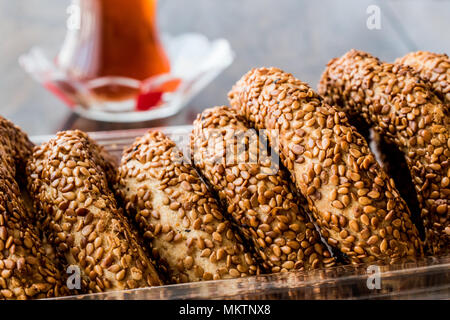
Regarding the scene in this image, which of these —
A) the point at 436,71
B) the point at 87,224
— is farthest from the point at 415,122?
the point at 87,224

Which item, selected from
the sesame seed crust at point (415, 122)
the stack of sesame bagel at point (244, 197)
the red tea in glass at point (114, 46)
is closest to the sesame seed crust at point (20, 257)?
the stack of sesame bagel at point (244, 197)

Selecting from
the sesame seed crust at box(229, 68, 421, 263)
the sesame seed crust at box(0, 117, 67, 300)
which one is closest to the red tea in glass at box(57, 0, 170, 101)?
the sesame seed crust at box(0, 117, 67, 300)

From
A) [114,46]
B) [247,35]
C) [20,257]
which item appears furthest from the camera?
[247,35]

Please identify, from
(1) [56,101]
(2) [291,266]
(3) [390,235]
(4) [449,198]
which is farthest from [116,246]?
(1) [56,101]

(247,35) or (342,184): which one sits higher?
(247,35)

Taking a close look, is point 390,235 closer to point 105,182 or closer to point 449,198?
point 449,198

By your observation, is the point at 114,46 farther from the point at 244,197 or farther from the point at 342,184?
the point at 342,184
